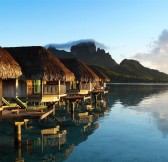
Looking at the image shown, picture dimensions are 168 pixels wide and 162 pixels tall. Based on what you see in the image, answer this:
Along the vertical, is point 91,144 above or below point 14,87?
below

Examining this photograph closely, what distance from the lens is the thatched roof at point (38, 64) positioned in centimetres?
2561

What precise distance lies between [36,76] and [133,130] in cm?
929

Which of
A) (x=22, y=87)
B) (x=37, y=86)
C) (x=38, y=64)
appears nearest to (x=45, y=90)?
(x=37, y=86)

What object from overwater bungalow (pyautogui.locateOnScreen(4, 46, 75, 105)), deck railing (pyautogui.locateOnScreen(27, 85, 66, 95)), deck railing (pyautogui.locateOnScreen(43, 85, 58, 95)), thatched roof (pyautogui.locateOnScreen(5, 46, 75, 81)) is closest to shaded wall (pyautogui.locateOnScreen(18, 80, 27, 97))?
overwater bungalow (pyautogui.locateOnScreen(4, 46, 75, 105))

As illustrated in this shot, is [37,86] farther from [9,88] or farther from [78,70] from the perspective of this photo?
[78,70]

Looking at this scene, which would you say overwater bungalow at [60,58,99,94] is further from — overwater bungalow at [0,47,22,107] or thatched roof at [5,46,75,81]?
overwater bungalow at [0,47,22,107]

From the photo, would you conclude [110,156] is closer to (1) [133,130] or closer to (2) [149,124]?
(1) [133,130]

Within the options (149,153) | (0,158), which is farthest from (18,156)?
(149,153)

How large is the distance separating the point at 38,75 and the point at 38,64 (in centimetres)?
155

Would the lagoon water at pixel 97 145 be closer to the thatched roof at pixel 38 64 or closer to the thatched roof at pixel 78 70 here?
the thatched roof at pixel 38 64

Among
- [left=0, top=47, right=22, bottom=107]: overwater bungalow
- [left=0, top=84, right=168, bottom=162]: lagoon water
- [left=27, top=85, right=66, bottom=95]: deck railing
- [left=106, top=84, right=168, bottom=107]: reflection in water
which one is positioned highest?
[left=0, top=47, right=22, bottom=107]: overwater bungalow

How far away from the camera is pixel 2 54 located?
1934 cm

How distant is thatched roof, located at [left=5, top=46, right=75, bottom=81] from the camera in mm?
25609

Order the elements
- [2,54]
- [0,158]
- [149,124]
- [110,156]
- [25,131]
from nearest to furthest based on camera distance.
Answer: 1. [0,158]
2. [110,156]
3. [2,54]
4. [25,131]
5. [149,124]
